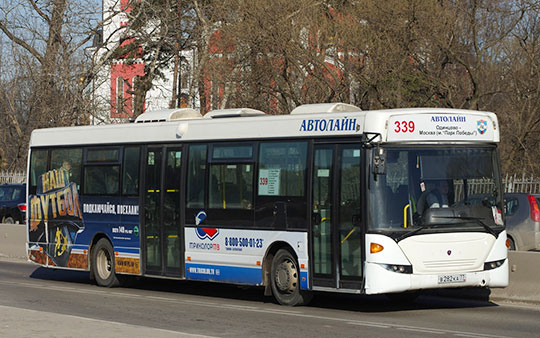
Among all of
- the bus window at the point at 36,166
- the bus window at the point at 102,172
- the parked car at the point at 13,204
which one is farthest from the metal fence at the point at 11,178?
the bus window at the point at 102,172

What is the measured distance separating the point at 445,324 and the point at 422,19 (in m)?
15.1

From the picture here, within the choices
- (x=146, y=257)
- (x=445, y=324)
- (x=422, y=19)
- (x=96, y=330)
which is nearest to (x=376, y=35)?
(x=422, y=19)

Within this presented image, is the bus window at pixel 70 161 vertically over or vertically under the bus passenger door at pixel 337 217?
over

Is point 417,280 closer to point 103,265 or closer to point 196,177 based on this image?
point 196,177

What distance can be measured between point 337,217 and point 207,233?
3.02 metres

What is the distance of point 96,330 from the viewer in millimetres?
10672

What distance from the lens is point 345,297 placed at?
16.3 meters

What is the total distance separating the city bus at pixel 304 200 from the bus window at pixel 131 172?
1.0 inches

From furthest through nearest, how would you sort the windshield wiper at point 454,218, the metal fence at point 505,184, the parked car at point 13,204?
the parked car at point 13,204, the metal fence at point 505,184, the windshield wiper at point 454,218

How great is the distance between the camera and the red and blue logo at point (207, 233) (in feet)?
51.6

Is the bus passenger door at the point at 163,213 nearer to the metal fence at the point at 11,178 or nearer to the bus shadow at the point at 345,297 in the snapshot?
the bus shadow at the point at 345,297

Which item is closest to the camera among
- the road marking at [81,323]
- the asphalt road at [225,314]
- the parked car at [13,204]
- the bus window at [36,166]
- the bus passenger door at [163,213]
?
the road marking at [81,323]

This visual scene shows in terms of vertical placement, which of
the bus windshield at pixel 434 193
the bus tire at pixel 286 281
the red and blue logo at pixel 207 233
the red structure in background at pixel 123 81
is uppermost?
the red structure in background at pixel 123 81

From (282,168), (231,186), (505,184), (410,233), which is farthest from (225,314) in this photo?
(505,184)
